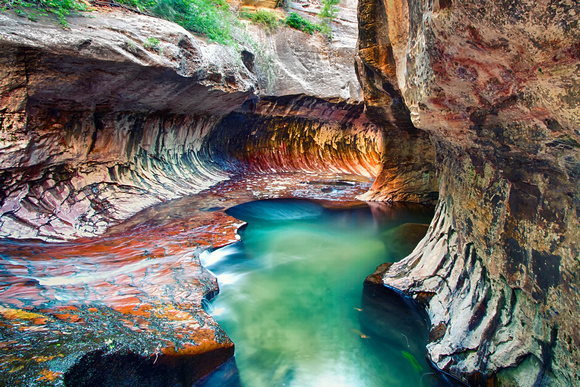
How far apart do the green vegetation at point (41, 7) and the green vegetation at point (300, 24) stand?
19.8 ft

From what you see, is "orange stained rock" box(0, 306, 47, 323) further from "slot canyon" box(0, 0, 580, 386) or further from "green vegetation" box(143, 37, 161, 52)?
"green vegetation" box(143, 37, 161, 52)

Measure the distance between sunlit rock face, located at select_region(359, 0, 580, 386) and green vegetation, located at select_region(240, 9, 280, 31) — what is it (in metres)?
7.18

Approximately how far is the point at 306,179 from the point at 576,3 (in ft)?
27.5

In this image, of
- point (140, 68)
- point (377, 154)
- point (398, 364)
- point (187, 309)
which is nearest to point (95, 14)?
point (140, 68)

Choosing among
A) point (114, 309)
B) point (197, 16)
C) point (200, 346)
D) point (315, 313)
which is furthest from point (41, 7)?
point (315, 313)

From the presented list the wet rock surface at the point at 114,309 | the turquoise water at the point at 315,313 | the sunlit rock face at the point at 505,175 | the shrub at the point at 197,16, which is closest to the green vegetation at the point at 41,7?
Answer: the shrub at the point at 197,16

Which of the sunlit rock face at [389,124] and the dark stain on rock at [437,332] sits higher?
the sunlit rock face at [389,124]

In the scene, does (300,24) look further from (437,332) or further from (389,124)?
(437,332)

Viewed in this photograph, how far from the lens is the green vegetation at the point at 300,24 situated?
9766 mm

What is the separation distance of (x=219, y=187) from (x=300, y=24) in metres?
5.16

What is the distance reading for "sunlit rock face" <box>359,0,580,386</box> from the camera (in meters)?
1.34

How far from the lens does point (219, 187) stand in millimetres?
7934

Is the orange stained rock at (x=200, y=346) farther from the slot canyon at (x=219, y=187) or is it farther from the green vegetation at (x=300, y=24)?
the green vegetation at (x=300, y=24)

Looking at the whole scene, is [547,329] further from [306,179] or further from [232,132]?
[232,132]
